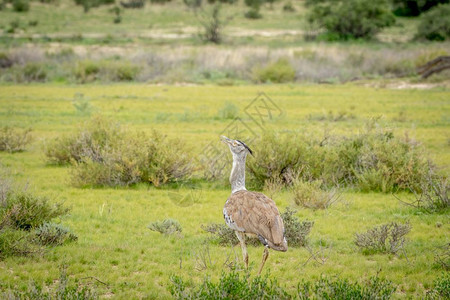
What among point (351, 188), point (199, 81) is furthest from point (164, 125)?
point (199, 81)

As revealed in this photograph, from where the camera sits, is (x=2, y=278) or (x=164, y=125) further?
(x=164, y=125)

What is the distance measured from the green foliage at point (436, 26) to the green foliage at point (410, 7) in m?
14.4

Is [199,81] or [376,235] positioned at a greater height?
[376,235]

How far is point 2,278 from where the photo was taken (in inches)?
308

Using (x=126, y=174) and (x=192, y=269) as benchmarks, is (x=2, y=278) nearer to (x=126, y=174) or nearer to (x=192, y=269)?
(x=192, y=269)

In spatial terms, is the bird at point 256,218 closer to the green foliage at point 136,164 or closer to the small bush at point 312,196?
the small bush at point 312,196

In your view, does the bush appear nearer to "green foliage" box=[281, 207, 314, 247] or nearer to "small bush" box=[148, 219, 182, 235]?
"small bush" box=[148, 219, 182, 235]

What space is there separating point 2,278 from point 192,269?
2565 mm

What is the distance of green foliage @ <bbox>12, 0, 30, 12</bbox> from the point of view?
67.7 m

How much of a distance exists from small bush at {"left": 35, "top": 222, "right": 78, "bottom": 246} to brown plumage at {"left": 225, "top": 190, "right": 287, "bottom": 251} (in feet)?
11.0

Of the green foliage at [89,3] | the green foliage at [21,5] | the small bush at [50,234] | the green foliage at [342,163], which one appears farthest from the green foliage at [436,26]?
the small bush at [50,234]

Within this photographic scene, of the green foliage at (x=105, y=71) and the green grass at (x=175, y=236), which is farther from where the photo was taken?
the green foliage at (x=105, y=71)

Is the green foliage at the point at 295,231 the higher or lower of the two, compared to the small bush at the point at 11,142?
higher

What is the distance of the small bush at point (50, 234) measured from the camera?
930cm
